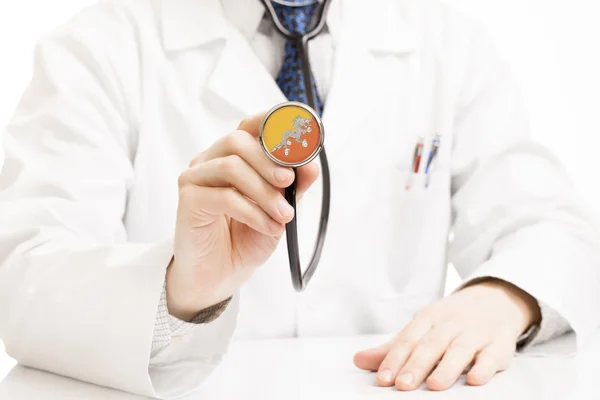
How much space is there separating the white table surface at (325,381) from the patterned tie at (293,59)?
40cm

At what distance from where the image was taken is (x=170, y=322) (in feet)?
2.61

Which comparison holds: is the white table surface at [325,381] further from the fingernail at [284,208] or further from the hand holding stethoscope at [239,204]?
the fingernail at [284,208]

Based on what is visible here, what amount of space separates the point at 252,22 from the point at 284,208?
22.8 inches

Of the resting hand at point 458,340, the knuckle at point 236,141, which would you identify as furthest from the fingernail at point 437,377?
the knuckle at point 236,141

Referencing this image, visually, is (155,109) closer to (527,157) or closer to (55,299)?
(55,299)

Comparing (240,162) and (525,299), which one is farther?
(525,299)

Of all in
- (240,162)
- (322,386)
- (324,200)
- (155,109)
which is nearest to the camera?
(240,162)

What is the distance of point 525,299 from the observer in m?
0.92

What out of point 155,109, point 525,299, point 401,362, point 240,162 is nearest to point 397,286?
point 525,299

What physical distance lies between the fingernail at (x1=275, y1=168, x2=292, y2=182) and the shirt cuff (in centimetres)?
23

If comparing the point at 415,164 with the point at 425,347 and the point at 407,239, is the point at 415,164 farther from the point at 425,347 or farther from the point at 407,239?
the point at 425,347

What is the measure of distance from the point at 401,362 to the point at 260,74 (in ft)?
1.72

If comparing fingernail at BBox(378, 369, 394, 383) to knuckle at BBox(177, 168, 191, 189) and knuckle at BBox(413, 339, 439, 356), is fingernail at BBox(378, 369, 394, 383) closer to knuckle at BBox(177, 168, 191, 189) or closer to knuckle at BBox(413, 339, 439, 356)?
knuckle at BBox(413, 339, 439, 356)

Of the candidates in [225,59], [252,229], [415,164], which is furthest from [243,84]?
[252,229]
